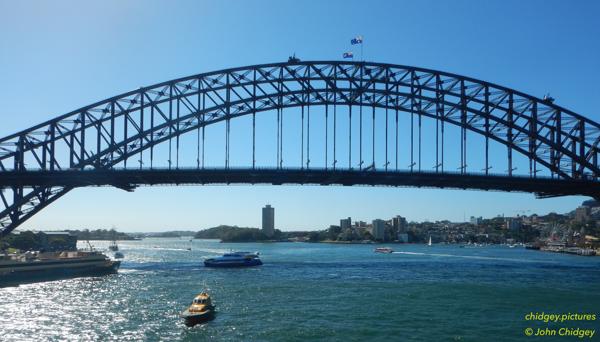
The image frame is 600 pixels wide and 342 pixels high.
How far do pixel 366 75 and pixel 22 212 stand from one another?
4202 centimetres

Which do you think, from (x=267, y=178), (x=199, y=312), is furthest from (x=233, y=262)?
(x=199, y=312)

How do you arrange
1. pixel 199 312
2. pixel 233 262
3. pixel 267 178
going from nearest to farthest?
pixel 199 312 → pixel 267 178 → pixel 233 262

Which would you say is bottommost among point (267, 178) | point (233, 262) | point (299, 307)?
point (233, 262)

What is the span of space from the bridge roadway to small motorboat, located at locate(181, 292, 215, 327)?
31374 millimetres

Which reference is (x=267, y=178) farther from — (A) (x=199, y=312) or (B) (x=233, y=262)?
(A) (x=199, y=312)

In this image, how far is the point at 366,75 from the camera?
69.1 m

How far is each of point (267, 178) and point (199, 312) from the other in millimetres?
33909

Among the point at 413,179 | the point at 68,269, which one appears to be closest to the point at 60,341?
the point at 68,269

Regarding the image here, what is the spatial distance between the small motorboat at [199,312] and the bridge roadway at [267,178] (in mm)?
31374

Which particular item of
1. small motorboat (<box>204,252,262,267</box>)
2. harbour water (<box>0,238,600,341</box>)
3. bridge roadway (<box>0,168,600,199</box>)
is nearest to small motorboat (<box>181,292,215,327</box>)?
harbour water (<box>0,238,600,341</box>)

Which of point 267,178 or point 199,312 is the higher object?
point 267,178

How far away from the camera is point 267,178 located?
64.7m

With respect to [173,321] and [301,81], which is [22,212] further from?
[173,321]

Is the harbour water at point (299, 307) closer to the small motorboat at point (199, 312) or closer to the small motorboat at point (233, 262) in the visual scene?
the small motorboat at point (199, 312)
